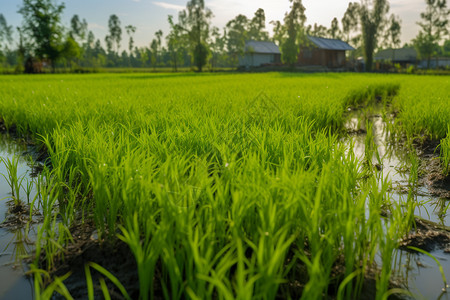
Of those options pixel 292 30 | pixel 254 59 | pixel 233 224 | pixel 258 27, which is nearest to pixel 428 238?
pixel 233 224

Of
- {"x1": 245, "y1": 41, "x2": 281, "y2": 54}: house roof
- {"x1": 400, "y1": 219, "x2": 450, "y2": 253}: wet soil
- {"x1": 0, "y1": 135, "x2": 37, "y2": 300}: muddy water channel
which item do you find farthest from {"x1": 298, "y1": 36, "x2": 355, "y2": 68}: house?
{"x1": 0, "y1": 135, "x2": 37, "y2": 300}: muddy water channel

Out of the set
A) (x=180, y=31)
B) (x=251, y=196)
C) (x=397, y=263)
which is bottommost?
(x=397, y=263)

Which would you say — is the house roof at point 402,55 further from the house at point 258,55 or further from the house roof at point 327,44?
the house at point 258,55

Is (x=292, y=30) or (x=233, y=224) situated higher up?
(x=292, y=30)

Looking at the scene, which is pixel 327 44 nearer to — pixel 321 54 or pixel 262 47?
pixel 321 54

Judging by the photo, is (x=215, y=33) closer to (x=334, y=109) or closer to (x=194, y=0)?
(x=194, y=0)

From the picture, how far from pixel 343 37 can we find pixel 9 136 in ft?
222

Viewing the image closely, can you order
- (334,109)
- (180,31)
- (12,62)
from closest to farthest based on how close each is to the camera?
1. (334,109)
2. (180,31)
3. (12,62)

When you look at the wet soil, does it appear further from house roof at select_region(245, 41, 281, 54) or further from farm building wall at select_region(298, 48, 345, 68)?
farm building wall at select_region(298, 48, 345, 68)

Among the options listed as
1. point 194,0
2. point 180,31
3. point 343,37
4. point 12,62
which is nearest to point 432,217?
point 180,31

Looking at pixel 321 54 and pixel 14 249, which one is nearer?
pixel 14 249

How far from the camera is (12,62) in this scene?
240ft

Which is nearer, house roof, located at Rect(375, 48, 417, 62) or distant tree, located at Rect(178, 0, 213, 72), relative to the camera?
distant tree, located at Rect(178, 0, 213, 72)

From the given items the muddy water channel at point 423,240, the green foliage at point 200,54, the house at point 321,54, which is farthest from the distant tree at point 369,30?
the muddy water channel at point 423,240
